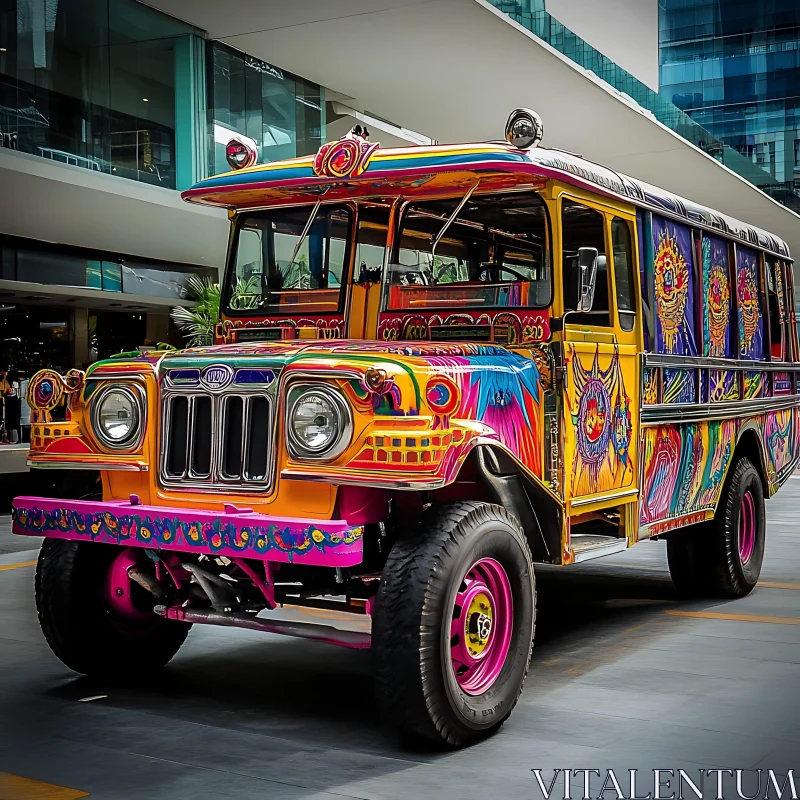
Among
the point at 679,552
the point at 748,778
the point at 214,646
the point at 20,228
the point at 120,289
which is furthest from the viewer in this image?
the point at 120,289

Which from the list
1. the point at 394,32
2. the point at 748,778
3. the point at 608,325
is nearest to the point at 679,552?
the point at 608,325

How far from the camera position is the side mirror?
6148 mm

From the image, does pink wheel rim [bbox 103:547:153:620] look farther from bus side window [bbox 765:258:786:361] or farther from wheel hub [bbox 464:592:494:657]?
bus side window [bbox 765:258:786:361]

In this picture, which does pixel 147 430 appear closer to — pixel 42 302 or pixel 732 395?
pixel 732 395

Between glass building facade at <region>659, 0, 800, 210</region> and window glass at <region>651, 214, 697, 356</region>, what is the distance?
239 feet

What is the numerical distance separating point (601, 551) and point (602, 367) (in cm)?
106

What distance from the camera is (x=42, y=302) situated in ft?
69.6

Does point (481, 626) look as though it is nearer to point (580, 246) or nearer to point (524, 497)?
point (524, 497)

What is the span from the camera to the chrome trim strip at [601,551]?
6.39 m

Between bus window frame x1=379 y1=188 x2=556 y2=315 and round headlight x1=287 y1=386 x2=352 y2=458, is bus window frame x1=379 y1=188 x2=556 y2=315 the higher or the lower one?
the higher one

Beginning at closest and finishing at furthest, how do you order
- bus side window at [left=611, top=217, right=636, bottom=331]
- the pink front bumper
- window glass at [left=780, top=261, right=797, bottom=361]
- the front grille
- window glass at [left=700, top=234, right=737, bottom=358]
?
the pink front bumper
the front grille
bus side window at [left=611, top=217, right=636, bottom=331]
window glass at [left=700, top=234, right=737, bottom=358]
window glass at [left=780, top=261, right=797, bottom=361]

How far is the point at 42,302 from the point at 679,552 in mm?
15219

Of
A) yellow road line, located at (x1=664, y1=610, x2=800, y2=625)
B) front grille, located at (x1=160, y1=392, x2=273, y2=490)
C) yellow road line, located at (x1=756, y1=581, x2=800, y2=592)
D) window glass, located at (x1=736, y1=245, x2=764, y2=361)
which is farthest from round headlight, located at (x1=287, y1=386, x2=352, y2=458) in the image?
yellow road line, located at (x1=756, y1=581, x2=800, y2=592)

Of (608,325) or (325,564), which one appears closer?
(325,564)
